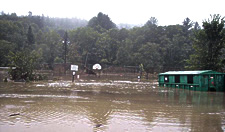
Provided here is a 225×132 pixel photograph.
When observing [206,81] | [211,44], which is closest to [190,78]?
[206,81]

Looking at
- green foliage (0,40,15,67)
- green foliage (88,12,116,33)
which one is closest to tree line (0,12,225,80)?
green foliage (0,40,15,67)

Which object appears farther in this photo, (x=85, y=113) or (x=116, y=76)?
(x=116, y=76)

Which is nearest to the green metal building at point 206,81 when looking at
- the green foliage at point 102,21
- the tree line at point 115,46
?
the tree line at point 115,46

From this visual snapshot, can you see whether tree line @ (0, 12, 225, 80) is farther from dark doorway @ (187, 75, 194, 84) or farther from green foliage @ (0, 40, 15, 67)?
dark doorway @ (187, 75, 194, 84)

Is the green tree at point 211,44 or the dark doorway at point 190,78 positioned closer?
the dark doorway at point 190,78

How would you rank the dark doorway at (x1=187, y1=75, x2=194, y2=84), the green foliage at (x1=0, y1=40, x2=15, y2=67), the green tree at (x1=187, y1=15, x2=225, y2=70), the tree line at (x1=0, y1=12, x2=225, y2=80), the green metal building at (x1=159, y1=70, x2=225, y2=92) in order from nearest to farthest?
the green metal building at (x1=159, y1=70, x2=225, y2=92) → the dark doorway at (x1=187, y1=75, x2=194, y2=84) → the green tree at (x1=187, y1=15, x2=225, y2=70) → the green foliage at (x1=0, y1=40, x2=15, y2=67) → the tree line at (x1=0, y1=12, x2=225, y2=80)

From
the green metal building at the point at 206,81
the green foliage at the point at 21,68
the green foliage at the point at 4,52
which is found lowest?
the green metal building at the point at 206,81

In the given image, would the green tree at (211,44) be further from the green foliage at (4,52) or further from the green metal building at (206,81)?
the green foliage at (4,52)

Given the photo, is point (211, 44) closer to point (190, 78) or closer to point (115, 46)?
point (190, 78)

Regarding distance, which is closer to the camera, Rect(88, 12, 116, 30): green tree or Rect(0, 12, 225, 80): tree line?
Rect(0, 12, 225, 80): tree line

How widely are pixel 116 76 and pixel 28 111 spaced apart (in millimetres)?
31883

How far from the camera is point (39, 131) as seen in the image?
523 centimetres

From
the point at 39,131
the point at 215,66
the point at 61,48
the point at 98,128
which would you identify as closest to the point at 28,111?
the point at 39,131

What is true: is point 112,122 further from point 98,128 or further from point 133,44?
point 133,44
